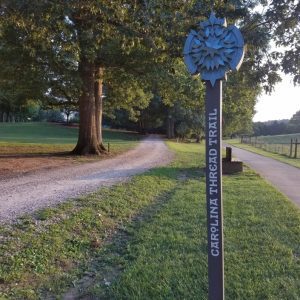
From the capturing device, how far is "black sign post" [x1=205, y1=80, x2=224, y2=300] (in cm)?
379

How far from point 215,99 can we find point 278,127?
4994 inches

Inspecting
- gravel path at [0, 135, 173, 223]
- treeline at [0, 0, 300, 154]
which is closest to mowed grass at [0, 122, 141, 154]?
treeline at [0, 0, 300, 154]

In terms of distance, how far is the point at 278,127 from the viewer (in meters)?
125

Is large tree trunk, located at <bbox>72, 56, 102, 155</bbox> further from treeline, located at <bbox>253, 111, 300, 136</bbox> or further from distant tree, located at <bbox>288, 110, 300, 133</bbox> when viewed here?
distant tree, located at <bbox>288, 110, 300, 133</bbox>

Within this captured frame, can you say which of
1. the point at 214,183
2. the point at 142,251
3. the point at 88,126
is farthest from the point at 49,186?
the point at 88,126

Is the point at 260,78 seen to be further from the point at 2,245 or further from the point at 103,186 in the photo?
the point at 2,245

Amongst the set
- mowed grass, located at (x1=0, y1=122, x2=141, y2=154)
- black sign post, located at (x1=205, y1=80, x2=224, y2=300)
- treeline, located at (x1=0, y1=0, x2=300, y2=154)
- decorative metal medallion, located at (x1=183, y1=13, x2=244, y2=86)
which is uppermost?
treeline, located at (x1=0, y1=0, x2=300, y2=154)

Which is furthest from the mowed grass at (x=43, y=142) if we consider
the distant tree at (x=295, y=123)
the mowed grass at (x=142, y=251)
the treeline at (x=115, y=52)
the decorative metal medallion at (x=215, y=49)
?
the distant tree at (x=295, y=123)

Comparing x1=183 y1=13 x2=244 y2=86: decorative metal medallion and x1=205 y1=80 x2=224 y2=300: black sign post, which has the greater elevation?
x1=183 y1=13 x2=244 y2=86: decorative metal medallion

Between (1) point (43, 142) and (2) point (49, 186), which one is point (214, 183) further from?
(1) point (43, 142)

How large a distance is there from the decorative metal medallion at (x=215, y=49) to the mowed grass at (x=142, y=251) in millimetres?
2430

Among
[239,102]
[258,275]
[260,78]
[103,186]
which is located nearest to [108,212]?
[103,186]

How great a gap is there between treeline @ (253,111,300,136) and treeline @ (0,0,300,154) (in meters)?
95.8

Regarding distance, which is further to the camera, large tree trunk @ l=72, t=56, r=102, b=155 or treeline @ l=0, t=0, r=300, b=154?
large tree trunk @ l=72, t=56, r=102, b=155
